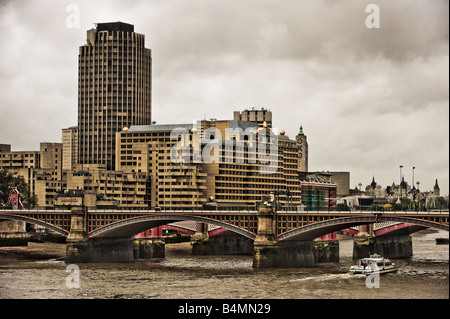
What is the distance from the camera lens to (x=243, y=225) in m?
153

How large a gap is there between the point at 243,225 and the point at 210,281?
2442 cm

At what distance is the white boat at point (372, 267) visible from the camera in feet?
449

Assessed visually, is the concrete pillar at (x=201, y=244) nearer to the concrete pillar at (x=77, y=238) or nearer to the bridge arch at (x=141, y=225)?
the bridge arch at (x=141, y=225)

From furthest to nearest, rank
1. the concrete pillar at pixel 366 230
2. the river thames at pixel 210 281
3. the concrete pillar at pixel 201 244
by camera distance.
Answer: the concrete pillar at pixel 201 244 < the concrete pillar at pixel 366 230 < the river thames at pixel 210 281

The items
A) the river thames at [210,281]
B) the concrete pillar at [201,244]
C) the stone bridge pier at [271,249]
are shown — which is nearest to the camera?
the river thames at [210,281]

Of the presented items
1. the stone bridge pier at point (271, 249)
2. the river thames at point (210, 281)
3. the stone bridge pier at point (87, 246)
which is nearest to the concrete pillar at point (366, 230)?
the river thames at point (210, 281)

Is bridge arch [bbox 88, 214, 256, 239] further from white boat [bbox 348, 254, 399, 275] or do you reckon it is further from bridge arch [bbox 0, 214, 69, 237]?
white boat [bbox 348, 254, 399, 275]

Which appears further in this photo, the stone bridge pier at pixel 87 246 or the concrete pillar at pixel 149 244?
the concrete pillar at pixel 149 244

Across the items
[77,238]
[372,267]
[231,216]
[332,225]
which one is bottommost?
[372,267]

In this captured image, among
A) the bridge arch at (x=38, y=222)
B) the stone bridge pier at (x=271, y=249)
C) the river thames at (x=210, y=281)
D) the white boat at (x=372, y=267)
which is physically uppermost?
the bridge arch at (x=38, y=222)

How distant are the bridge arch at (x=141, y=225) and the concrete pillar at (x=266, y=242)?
3163 mm

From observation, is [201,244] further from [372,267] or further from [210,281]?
[210,281]

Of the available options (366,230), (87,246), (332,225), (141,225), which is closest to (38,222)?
(87,246)
